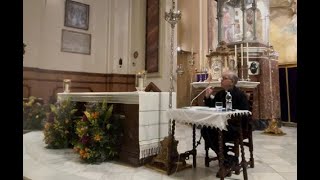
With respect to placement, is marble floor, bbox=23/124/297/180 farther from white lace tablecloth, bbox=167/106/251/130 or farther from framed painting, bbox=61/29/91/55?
framed painting, bbox=61/29/91/55

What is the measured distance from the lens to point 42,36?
21.1 feet

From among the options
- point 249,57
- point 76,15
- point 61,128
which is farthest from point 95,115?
point 76,15

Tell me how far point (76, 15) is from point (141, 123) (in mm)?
4958

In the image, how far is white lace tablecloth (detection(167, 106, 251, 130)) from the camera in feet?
8.32

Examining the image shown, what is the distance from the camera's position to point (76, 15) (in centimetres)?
724

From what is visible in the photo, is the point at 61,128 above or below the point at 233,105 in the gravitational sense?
below

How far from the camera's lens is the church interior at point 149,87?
321 cm

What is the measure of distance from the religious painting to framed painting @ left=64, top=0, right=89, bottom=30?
1.86 metres

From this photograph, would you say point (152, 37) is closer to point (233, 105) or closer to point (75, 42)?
point (75, 42)

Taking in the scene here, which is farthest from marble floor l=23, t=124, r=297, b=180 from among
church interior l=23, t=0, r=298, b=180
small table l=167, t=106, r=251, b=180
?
small table l=167, t=106, r=251, b=180

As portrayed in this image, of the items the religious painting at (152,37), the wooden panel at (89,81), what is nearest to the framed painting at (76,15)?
the wooden panel at (89,81)

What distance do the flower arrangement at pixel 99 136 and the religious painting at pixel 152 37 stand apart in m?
4.39
